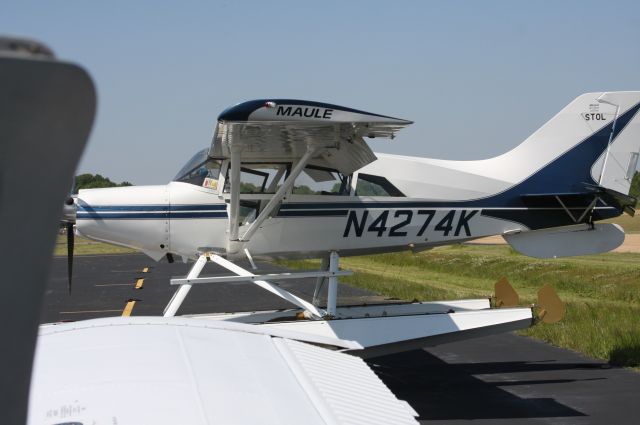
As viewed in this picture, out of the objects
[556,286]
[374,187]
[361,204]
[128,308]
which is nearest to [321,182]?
[361,204]

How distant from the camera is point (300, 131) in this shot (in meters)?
8.28

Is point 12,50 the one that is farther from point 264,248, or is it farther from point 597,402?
point 264,248

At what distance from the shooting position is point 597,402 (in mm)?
7754

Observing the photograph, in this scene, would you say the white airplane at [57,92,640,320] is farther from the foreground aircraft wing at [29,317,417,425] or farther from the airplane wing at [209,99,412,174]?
the foreground aircraft wing at [29,317,417,425]

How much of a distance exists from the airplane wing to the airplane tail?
273 centimetres

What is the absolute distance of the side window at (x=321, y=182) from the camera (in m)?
9.55

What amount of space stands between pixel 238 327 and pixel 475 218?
22.2 ft

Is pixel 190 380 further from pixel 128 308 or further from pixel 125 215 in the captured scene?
pixel 128 308

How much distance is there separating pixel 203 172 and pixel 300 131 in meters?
1.91

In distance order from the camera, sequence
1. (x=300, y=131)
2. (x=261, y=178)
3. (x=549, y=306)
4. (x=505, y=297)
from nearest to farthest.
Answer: (x=300, y=131), (x=549, y=306), (x=261, y=178), (x=505, y=297)

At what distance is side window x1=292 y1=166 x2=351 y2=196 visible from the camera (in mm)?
9555

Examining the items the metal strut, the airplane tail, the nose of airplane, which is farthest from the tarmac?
the nose of airplane

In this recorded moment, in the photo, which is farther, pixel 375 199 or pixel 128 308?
pixel 128 308

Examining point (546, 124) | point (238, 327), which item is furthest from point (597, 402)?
point (238, 327)
